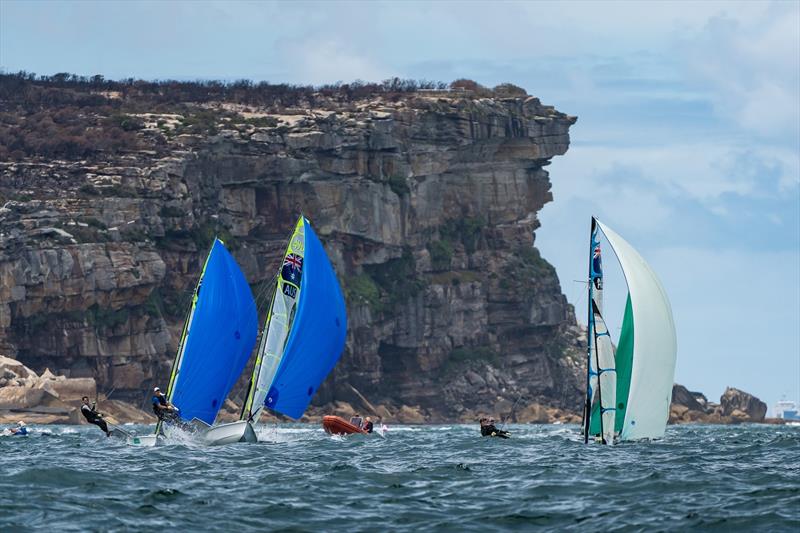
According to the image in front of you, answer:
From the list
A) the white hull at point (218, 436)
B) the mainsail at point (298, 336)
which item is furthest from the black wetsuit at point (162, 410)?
the mainsail at point (298, 336)

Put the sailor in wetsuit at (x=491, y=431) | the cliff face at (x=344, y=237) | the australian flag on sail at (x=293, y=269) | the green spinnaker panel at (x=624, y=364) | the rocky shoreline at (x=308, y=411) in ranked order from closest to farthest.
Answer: the green spinnaker panel at (x=624, y=364)
the australian flag on sail at (x=293, y=269)
the sailor in wetsuit at (x=491, y=431)
the rocky shoreline at (x=308, y=411)
the cliff face at (x=344, y=237)

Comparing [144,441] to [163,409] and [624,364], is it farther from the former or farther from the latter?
[624,364]

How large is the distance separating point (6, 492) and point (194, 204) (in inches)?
3861

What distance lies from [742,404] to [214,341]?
106m

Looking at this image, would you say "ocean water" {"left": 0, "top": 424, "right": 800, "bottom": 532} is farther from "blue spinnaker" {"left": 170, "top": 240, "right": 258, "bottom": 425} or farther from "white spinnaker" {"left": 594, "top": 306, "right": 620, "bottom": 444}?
"blue spinnaker" {"left": 170, "top": 240, "right": 258, "bottom": 425}

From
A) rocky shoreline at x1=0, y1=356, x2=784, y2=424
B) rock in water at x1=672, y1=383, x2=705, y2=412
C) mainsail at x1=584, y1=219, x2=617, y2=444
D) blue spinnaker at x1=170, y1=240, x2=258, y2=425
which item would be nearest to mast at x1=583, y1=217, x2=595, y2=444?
mainsail at x1=584, y1=219, x2=617, y2=444

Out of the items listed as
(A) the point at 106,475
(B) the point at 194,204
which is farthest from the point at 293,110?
(A) the point at 106,475

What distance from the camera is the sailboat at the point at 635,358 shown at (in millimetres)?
45656

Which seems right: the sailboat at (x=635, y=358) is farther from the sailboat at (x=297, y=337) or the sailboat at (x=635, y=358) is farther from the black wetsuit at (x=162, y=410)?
the black wetsuit at (x=162, y=410)

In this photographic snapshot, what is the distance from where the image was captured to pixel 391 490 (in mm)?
33156

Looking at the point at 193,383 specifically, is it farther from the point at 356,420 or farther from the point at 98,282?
the point at 98,282

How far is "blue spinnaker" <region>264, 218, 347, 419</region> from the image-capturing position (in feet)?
156

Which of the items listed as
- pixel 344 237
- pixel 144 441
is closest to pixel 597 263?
pixel 144 441

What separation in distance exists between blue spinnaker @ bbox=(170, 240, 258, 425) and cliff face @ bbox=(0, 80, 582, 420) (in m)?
67.2
